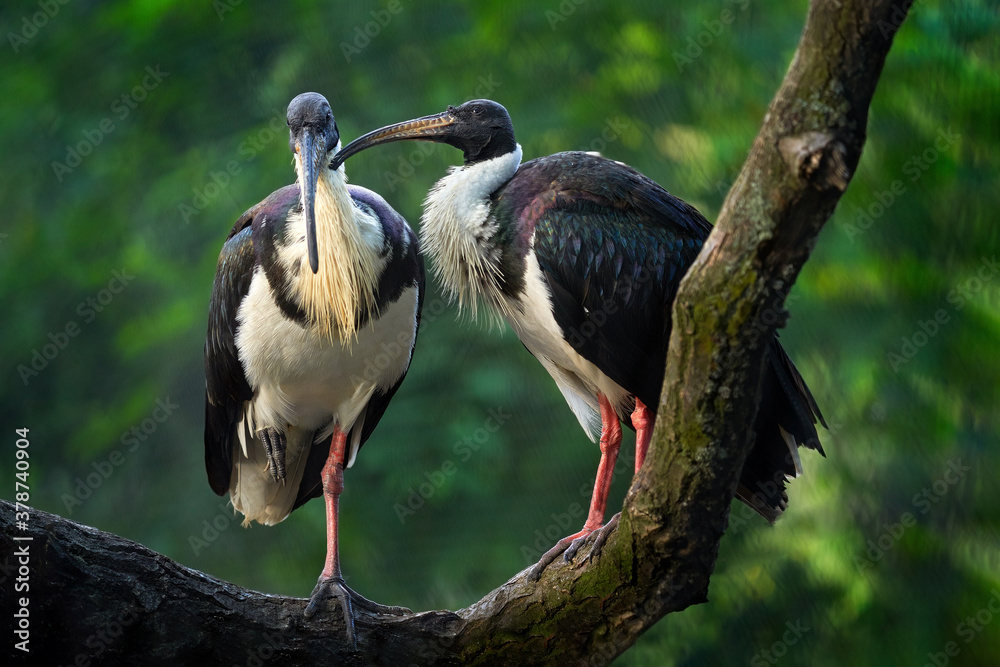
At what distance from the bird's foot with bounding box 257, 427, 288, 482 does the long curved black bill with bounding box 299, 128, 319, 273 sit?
0.91 meters

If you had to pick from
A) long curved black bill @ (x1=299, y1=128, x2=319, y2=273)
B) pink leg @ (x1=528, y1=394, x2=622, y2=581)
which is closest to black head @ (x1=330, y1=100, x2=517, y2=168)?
long curved black bill @ (x1=299, y1=128, x2=319, y2=273)

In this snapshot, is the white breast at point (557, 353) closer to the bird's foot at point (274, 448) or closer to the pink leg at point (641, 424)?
the pink leg at point (641, 424)

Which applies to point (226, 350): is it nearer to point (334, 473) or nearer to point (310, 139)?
point (334, 473)

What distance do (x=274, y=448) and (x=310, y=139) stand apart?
1.23 meters

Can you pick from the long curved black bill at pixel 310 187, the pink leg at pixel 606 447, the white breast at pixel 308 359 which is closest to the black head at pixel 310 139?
the long curved black bill at pixel 310 187

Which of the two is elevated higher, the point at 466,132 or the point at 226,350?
the point at 466,132

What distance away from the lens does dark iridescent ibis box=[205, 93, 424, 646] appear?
333cm

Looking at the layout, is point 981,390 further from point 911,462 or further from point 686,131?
point 686,131

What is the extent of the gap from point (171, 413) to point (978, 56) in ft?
16.0

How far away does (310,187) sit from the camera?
10.4ft

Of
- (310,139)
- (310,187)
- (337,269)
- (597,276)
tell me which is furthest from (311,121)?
(597,276)

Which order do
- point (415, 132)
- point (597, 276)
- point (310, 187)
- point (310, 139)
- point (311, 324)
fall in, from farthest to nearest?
point (415, 132), point (311, 324), point (310, 139), point (310, 187), point (597, 276)

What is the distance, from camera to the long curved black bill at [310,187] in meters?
3.08

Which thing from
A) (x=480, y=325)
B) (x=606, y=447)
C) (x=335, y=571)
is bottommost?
(x=480, y=325)
